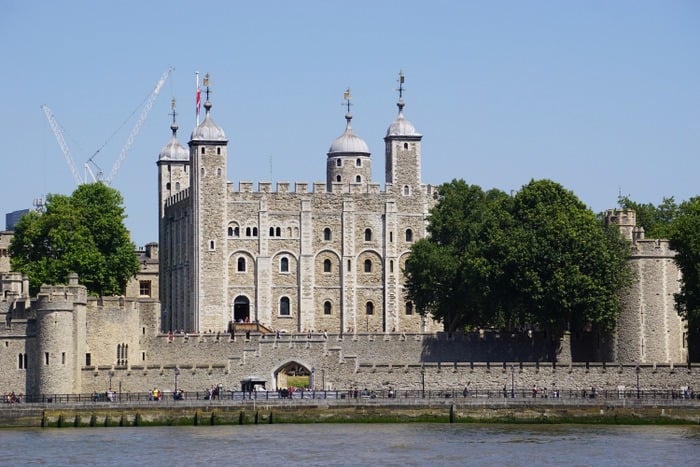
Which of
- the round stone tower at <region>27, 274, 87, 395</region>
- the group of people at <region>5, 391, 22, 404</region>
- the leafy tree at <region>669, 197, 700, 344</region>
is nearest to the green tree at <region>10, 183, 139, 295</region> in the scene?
the round stone tower at <region>27, 274, 87, 395</region>

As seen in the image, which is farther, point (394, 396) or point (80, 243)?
point (80, 243)

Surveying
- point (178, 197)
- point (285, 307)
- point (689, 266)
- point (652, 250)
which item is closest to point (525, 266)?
point (652, 250)

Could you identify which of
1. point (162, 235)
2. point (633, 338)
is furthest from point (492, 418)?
point (162, 235)

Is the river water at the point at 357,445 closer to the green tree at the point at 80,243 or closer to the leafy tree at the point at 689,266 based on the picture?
the leafy tree at the point at 689,266

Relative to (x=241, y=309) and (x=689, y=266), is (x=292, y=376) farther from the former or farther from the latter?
(x=689, y=266)

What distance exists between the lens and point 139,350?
360 ft

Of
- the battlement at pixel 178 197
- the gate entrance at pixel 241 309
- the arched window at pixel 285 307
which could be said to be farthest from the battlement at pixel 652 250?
the battlement at pixel 178 197

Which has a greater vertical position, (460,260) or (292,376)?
(460,260)

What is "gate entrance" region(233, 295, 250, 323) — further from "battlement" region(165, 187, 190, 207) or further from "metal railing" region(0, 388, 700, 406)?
"metal railing" region(0, 388, 700, 406)

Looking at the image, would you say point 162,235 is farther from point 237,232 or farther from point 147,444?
point 147,444

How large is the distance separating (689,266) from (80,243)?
1377 inches

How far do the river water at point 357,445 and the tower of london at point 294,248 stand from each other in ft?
113

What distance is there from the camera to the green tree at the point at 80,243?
123375 mm

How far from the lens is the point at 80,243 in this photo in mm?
124812
